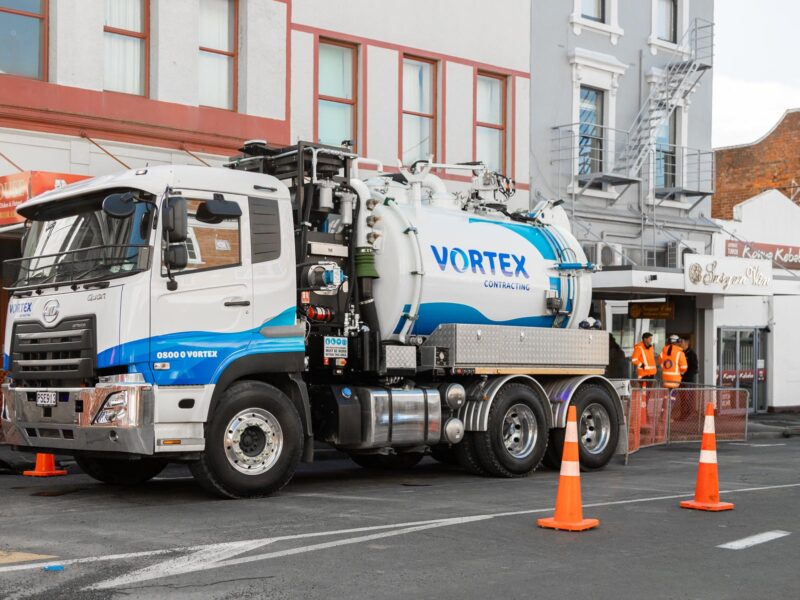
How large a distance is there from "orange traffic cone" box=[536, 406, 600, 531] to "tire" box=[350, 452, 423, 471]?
19.1 ft

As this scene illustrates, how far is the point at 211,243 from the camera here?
11.0 m

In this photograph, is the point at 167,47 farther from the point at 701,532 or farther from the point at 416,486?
the point at 701,532

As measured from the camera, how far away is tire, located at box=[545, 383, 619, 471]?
14688 millimetres

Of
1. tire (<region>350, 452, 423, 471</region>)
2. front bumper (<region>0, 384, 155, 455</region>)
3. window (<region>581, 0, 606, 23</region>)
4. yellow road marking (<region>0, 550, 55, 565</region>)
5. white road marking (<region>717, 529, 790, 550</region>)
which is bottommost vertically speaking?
tire (<region>350, 452, 423, 471</region>)

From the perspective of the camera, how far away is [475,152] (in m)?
23.1

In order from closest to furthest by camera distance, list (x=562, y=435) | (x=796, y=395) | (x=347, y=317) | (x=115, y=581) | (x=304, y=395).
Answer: (x=115, y=581) < (x=304, y=395) < (x=347, y=317) < (x=562, y=435) < (x=796, y=395)

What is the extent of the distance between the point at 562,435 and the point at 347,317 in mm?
3636

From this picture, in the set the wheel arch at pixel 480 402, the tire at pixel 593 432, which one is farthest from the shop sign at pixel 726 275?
the wheel arch at pixel 480 402

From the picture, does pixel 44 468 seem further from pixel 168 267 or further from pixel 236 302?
pixel 168 267

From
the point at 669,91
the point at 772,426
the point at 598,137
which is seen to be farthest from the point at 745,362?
the point at 598,137

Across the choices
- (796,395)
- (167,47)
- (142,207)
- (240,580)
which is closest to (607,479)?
(142,207)

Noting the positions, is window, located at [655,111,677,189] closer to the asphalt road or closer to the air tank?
the air tank

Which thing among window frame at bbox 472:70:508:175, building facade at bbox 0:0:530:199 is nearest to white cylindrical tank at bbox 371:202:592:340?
building facade at bbox 0:0:530:199

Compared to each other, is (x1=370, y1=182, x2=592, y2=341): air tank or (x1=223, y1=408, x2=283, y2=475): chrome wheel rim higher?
(x1=370, y1=182, x2=592, y2=341): air tank
